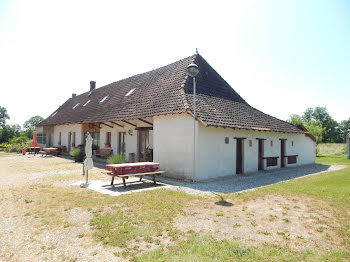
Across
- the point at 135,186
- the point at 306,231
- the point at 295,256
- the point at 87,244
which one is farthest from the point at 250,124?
the point at 87,244

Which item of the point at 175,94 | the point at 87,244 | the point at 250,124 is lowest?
the point at 87,244

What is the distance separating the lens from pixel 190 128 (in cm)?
1019

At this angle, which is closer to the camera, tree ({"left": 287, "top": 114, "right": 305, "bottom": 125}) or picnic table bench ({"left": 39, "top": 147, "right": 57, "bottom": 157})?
picnic table bench ({"left": 39, "top": 147, "right": 57, "bottom": 157})

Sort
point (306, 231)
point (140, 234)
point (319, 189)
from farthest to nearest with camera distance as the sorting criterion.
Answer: point (319, 189) → point (306, 231) → point (140, 234)

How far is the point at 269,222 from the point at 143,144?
9.91 meters

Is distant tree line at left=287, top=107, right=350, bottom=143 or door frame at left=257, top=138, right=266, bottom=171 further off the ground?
distant tree line at left=287, top=107, right=350, bottom=143

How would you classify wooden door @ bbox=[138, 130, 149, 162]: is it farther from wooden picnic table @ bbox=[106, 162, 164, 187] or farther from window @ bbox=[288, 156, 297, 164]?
window @ bbox=[288, 156, 297, 164]

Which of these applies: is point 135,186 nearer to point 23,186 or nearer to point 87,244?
point 23,186

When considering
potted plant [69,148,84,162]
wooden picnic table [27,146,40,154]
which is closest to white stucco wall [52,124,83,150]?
wooden picnic table [27,146,40,154]

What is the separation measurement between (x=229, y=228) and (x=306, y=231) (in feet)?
5.24

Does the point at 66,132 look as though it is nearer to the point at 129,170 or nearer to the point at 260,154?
the point at 129,170

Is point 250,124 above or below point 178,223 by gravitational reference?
above

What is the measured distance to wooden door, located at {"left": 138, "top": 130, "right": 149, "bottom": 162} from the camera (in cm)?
1379

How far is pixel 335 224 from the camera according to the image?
5145 millimetres
